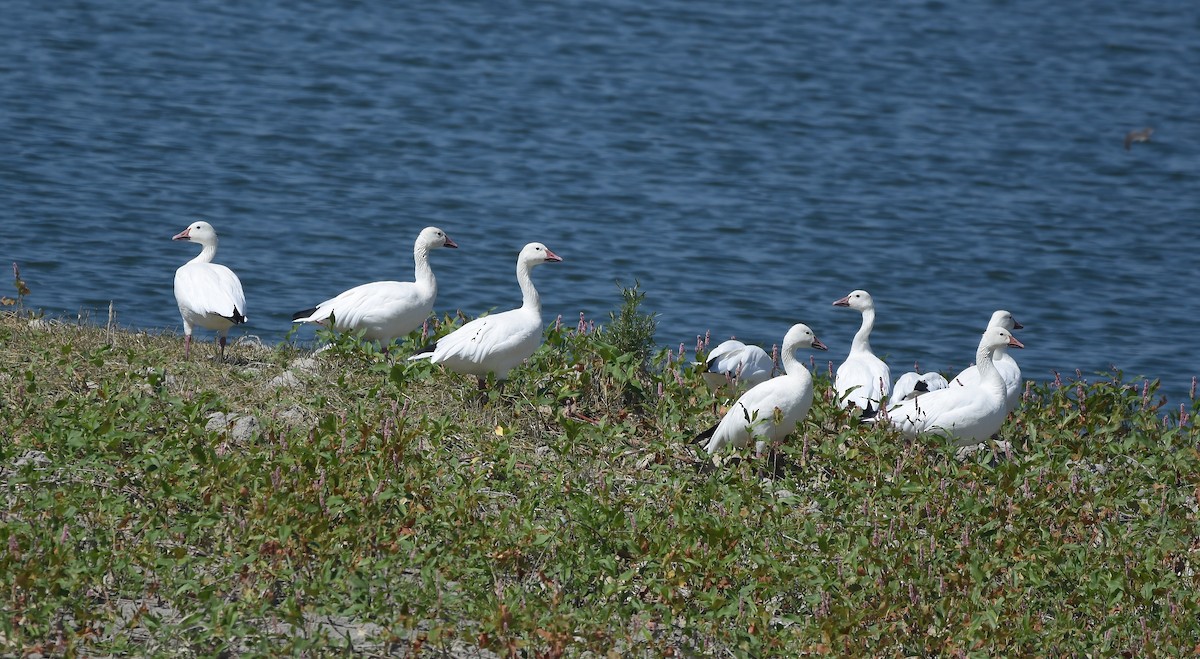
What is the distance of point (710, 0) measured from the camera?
2997cm

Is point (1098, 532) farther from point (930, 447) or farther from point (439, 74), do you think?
point (439, 74)

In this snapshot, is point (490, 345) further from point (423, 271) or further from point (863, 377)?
point (863, 377)

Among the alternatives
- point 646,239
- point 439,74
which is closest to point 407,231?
point 646,239

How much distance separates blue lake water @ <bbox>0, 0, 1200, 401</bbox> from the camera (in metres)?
15.9

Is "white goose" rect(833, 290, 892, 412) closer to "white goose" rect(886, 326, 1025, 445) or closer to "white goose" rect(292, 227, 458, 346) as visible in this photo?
"white goose" rect(886, 326, 1025, 445)

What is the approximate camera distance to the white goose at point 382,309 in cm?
1014

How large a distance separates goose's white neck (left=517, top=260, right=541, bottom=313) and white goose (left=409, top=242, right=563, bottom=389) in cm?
19

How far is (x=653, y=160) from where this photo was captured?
21.6 meters

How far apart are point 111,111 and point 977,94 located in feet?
43.7

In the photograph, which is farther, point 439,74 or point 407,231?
point 439,74

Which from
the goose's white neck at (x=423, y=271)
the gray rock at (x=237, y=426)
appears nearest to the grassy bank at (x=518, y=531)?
the gray rock at (x=237, y=426)

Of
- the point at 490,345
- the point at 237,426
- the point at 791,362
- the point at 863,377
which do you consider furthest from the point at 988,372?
the point at 237,426

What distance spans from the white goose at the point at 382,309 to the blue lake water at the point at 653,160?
120 inches

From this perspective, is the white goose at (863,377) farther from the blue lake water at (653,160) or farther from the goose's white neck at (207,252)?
the goose's white neck at (207,252)
